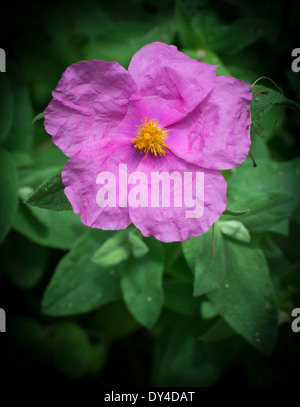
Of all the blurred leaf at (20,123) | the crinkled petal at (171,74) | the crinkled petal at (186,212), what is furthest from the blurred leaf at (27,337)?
the crinkled petal at (171,74)

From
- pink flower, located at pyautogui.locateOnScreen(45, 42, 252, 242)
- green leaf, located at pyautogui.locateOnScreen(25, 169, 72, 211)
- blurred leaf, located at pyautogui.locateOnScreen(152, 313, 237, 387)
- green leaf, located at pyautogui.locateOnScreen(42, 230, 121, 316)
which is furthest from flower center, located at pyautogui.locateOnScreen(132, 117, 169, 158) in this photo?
blurred leaf, located at pyautogui.locateOnScreen(152, 313, 237, 387)

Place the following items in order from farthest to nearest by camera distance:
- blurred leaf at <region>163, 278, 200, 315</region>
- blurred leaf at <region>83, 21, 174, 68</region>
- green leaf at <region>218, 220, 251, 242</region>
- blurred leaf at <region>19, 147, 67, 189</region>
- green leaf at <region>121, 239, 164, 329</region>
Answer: blurred leaf at <region>83, 21, 174, 68</region>, blurred leaf at <region>19, 147, 67, 189</region>, blurred leaf at <region>163, 278, 200, 315</region>, green leaf at <region>121, 239, 164, 329</region>, green leaf at <region>218, 220, 251, 242</region>

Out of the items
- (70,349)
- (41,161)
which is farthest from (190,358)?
(41,161)

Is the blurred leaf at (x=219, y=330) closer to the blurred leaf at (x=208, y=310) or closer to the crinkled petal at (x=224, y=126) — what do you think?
the blurred leaf at (x=208, y=310)

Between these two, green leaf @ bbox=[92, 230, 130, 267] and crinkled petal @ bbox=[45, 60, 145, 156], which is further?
green leaf @ bbox=[92, 230, 130, 267]

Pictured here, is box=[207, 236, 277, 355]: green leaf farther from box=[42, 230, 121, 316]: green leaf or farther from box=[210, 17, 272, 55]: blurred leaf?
box=[210, 17, 272, 55]: blurred leaf

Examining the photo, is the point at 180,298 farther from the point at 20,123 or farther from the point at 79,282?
the point at 20,123
